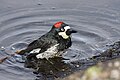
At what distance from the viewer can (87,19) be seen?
8.48 meters

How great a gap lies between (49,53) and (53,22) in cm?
155

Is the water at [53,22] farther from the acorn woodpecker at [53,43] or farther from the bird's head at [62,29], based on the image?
the bird's head at [62,29]

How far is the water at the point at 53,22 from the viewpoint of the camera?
691 centimetres

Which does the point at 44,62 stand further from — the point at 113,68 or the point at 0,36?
the point at 113,68

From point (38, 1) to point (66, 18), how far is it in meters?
1.17

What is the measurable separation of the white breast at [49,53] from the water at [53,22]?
30 cm

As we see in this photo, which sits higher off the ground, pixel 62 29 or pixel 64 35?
pixel 62 29

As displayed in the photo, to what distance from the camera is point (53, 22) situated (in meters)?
8.34

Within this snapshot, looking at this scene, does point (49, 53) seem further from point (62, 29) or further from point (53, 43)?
point (62, 29)

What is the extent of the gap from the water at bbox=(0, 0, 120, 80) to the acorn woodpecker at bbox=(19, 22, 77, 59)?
11.8 inches

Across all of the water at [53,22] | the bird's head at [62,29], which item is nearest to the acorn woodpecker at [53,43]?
the bird's head at [62,29]

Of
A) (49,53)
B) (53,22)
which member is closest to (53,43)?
(49,53)

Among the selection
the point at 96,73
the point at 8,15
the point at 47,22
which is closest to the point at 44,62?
the point at 47,22

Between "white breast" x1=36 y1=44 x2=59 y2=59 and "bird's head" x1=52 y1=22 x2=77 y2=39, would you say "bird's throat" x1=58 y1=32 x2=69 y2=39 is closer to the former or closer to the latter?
"bird's head" x1=52 y1=22 x2=77 y2=39
